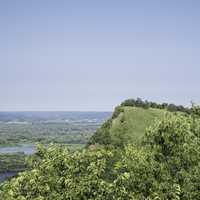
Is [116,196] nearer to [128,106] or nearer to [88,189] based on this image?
[88,189]

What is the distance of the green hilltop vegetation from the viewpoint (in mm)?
20172

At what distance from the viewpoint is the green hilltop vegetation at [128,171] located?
20.2 m

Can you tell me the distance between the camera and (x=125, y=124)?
16725 cm

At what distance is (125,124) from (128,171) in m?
140

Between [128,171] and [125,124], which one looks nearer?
[128,171]

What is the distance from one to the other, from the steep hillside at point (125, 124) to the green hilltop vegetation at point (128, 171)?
125 metres

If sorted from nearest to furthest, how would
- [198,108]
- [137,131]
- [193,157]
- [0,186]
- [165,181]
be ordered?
[0,186], [165,181], [193,157], [198,108], [137,131]

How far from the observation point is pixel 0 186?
2400cm

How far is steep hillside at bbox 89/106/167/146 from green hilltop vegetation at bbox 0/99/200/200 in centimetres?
12466

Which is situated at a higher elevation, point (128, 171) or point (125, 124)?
point (128, 171)

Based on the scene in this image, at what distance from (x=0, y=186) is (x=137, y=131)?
140m

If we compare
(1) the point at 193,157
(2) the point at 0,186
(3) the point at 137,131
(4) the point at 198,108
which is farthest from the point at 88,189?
(3) the point at 137,131

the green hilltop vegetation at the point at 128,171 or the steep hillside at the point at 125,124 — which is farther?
the steep hillside at the point at 125,124

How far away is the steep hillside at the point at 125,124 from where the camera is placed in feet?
529
